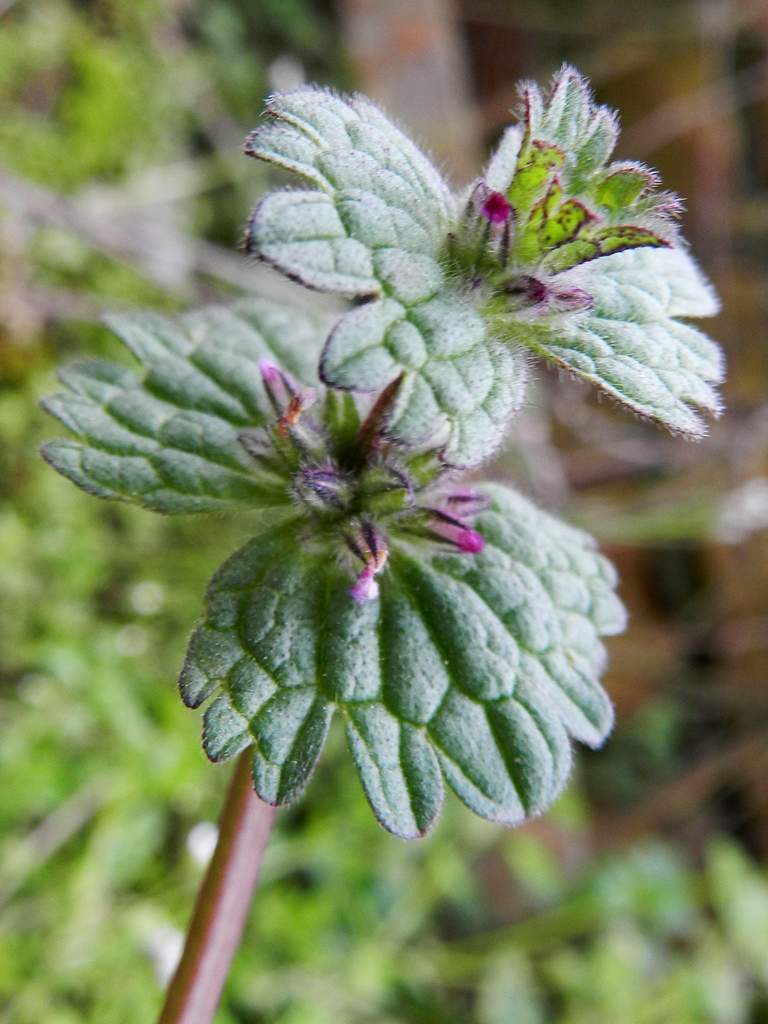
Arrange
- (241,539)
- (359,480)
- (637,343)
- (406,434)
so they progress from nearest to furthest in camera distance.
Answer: (406,434), (637,343), (359,480), (241,539)

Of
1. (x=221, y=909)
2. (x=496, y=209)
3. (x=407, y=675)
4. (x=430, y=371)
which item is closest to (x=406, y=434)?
(x=430, y=371)

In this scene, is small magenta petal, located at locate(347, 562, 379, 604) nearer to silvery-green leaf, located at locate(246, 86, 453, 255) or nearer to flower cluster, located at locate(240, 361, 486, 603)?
flower cluster, located at locate(240, 361, 486, 603)

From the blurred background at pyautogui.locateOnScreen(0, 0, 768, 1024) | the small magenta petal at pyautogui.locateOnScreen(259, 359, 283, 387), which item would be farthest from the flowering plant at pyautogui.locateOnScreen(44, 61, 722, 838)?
the blurred background at pyautogui.locateOnScreen(0, 0, 768, 1024)

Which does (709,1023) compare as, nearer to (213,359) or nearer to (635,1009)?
(635,1009)

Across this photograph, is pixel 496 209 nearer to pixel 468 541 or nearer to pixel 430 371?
pixel 430 371

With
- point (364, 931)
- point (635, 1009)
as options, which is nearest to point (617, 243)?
point (364, 931)

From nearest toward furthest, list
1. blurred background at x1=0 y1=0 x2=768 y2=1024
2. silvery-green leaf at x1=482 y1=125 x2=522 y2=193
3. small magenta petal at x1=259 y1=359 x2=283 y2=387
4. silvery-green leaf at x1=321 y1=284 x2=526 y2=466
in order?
silvery-green leaf at x1=321 y1=284 x2=526 y2=466, silvery-green leaf at x1=482 y1=125 x2=522 y2=193, small magenta petal at x1=259 y1=359 x2=283 y2=387, blurred background at x1=0 y1=0 x2=768 y2=1024
